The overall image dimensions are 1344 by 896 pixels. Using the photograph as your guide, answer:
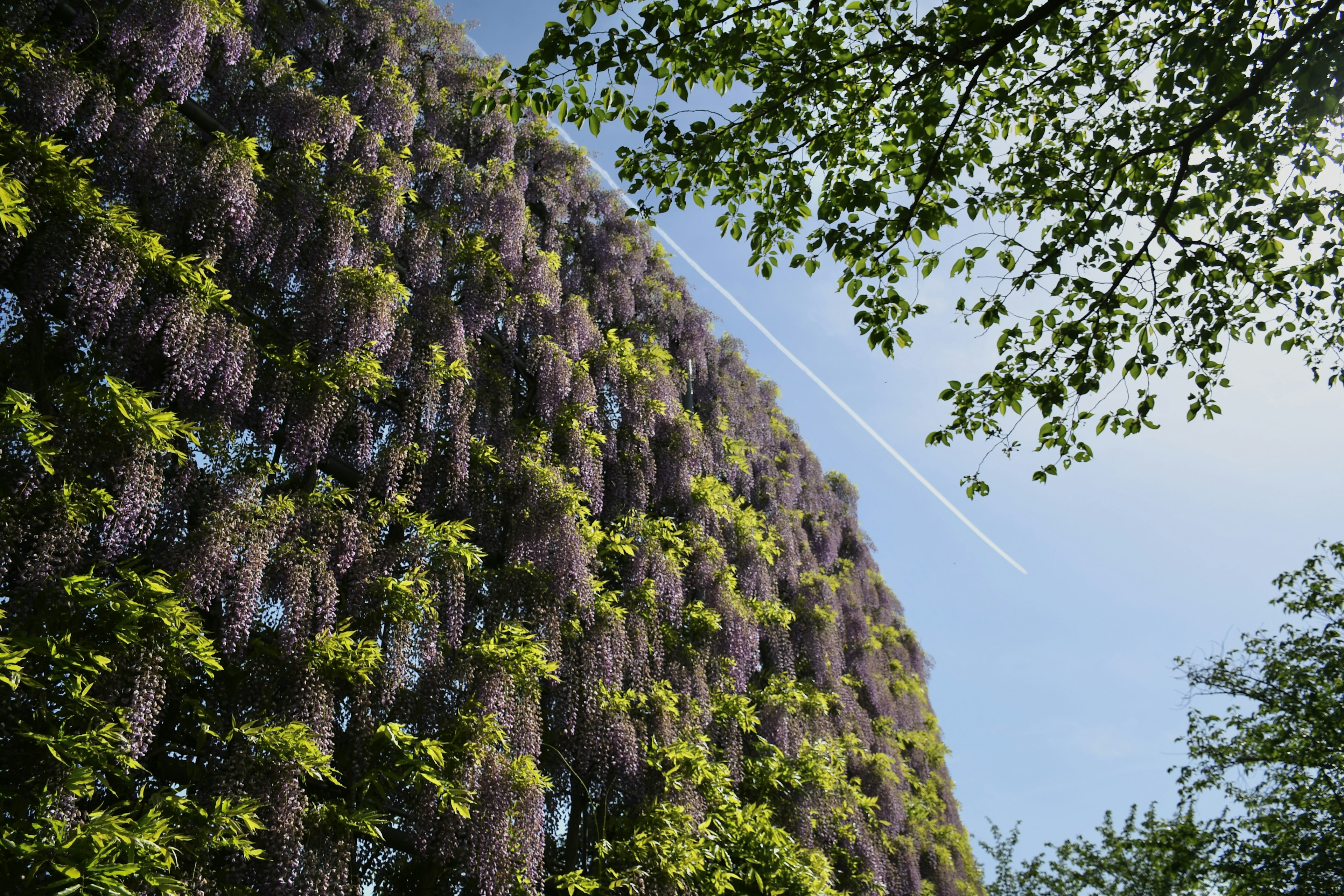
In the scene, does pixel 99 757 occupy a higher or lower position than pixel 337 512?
lower

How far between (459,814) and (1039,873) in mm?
27785

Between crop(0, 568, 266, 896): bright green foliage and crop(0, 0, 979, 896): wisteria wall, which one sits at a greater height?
crop(0, 0, 979, 896): wisteria wall

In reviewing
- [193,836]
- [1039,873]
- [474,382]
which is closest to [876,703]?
[474,382]

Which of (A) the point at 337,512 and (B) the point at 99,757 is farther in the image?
(A) the point at 337,512

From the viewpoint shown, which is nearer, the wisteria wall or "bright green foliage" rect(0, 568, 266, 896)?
"bright green foliage" rect(0, 568, 266, 896)

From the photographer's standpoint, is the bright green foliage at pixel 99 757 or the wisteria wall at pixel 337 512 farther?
the wisteria wall at pixel 337 512

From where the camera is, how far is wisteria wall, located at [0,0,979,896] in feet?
15.4

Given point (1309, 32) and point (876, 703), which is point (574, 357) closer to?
point (1309, 32)

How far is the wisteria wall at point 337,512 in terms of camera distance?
470 centimetres

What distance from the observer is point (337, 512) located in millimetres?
6008

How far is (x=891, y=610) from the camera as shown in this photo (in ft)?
58.2

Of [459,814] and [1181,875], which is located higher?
[1181,875]

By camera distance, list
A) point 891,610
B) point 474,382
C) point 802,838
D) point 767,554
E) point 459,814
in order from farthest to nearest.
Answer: point 891,610
point 767,554
point 802,838
point 474,382
point 459,814

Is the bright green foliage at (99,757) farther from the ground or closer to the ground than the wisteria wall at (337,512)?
closer to the ground
